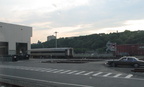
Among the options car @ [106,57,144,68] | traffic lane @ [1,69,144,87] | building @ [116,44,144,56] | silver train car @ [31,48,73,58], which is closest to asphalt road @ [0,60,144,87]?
traffic lane @ [1,69,144,87]

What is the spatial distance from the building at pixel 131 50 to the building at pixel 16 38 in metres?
27.9

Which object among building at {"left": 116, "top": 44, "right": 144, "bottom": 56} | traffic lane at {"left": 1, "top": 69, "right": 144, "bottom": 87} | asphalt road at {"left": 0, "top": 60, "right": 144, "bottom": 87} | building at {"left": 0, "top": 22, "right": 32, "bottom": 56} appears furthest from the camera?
building at {"left": 0, "top": 22, "right": 32, "bottom": 56}

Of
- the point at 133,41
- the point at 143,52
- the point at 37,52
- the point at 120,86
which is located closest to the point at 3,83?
the point at 120,86

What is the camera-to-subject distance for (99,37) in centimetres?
12012

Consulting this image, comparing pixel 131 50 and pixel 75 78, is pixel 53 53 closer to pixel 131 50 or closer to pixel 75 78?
pixel 131 50

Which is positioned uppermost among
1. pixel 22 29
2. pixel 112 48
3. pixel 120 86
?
pixel 22 29

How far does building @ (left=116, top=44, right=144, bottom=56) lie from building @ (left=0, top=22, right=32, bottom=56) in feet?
91.6

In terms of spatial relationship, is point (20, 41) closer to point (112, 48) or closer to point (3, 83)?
point (112, 48)

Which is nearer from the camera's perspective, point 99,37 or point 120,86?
point 120,86

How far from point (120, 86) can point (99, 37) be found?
350 ft

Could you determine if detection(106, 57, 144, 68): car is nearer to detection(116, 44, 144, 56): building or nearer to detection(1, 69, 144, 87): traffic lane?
detection(1, 69, 144, 87): traffic lane

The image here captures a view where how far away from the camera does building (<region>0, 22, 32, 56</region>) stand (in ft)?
194

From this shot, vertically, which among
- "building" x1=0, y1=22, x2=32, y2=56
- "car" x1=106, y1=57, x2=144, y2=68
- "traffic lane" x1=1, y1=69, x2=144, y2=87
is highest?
"building" x1=0, y1=22, x2=32, y2=56

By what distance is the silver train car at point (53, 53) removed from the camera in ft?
217
